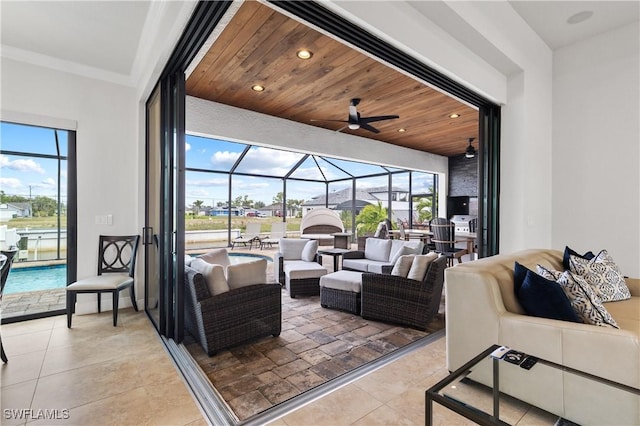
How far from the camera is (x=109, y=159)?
3.63m

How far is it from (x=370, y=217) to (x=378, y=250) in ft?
16.0

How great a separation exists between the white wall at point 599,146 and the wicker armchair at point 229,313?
11.1 ft

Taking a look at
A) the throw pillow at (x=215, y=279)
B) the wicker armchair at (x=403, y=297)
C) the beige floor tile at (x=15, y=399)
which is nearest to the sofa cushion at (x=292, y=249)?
the wicker armchair at (x=403, y=297)

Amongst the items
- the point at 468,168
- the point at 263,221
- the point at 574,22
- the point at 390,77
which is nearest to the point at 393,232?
the point at 468,168

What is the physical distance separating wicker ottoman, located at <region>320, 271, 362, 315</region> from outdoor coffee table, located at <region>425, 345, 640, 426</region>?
78.7 inches

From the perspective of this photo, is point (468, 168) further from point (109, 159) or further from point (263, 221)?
point (109, 159)

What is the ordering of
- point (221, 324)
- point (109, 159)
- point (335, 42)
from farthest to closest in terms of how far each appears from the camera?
point (109, 159)
point (335, 42)
point (221, 324)

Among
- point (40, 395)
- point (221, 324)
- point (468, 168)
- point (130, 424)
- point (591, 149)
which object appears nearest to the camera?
point (130, 424)

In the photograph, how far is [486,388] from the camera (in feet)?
4.15

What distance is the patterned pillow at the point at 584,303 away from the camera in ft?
5.48

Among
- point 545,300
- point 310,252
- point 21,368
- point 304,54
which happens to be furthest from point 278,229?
point 545,300

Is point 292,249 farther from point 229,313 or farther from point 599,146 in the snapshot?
point 599,146

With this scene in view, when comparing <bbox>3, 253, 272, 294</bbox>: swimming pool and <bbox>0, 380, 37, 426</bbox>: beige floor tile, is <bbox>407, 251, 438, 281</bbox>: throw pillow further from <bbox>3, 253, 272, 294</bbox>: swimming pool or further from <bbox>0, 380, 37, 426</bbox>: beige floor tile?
<bbox>3, 253, 272, 294</bbox>: swimming pool

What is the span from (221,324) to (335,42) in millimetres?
2842
